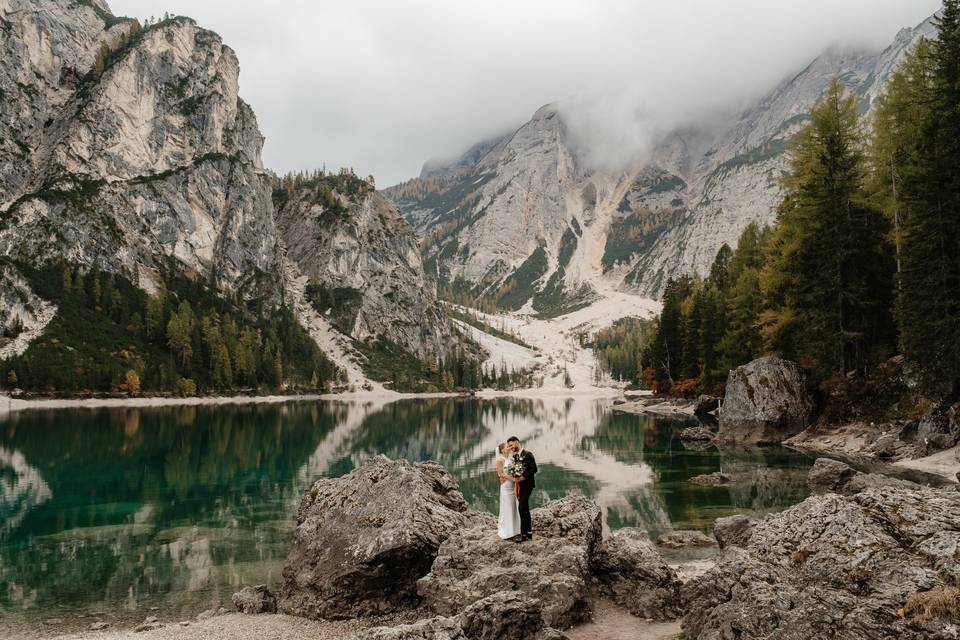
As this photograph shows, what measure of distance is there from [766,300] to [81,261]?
612ft

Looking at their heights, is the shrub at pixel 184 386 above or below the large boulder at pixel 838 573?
above

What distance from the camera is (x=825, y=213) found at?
43.2m

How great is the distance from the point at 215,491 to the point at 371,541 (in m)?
25.6

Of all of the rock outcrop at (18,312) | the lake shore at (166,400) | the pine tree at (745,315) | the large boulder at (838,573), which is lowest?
the large boulder at (838,573)

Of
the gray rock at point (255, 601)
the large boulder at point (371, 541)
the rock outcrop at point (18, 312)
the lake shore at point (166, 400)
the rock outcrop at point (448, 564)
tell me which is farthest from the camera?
the rock outcrop at point (18, 312)

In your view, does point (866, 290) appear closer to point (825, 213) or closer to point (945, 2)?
point (825, 213)

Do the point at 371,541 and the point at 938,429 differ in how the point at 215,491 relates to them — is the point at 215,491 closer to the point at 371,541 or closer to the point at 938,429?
the point at 371,541

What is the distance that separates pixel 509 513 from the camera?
46.5 ft

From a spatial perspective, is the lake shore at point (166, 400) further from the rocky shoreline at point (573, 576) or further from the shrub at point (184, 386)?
the rocky shoreline at point (573, 576)

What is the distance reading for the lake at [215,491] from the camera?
1936 centimetres

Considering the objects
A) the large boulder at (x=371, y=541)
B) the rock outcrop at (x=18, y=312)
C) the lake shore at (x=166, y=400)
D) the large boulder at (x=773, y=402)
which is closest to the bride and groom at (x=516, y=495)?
the large boulder at (x=371, y=541)

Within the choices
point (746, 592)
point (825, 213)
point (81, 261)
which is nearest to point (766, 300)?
point (825, 213)

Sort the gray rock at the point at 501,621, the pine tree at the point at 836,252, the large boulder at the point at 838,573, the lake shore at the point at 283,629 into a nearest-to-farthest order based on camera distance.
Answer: the large boulder at the point at 838,573, the gray rock at the point at 501,621, the lake shore at the point at 283,629, the pine tree at the point at 836,252

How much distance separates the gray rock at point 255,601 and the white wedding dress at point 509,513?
672 cm
